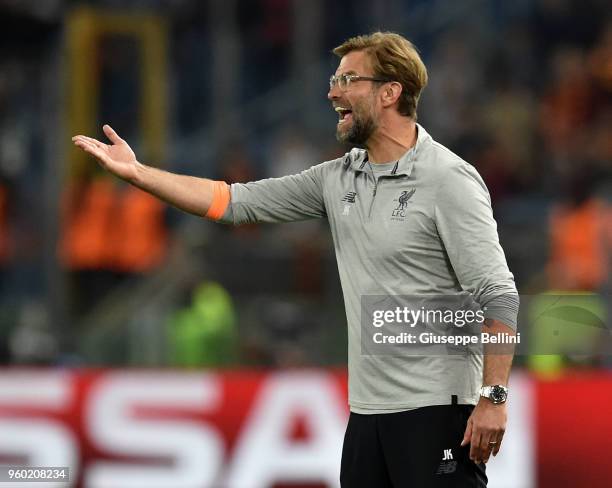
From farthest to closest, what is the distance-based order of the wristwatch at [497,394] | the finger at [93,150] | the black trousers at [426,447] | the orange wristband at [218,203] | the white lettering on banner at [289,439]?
the white lettering on banner at [289,439] → the orange wristband at [218,203] → the finger at [93,150] → the black trousers at [426,447] → the wristwatch at [497,394]


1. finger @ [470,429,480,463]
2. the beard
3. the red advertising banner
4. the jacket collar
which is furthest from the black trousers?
the red advertising banner

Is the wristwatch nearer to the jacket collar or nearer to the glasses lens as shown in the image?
the jacket collar

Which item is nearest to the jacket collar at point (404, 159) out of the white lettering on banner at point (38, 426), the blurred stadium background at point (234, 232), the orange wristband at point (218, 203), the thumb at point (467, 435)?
the orange wristband at point (218, 203)

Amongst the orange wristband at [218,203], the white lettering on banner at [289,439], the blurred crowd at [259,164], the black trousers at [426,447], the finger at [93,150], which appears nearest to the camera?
the black trousers at [426,447]

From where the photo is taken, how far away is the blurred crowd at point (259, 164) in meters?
9.23

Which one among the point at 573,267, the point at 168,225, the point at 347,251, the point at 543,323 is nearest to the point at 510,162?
the point at 573,267

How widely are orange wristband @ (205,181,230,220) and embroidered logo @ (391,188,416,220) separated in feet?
1.94

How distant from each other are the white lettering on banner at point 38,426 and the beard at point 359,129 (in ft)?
12.5

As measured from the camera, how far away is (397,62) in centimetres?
429

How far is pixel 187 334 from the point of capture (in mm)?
9227

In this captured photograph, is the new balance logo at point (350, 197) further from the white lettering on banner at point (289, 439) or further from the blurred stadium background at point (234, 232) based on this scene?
the white lettering on banner at point (289, 439)

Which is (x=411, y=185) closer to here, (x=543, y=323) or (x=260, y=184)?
(x=260, y=184)

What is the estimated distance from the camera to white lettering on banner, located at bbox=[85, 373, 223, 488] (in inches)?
296

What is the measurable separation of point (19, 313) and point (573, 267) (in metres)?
4.18
